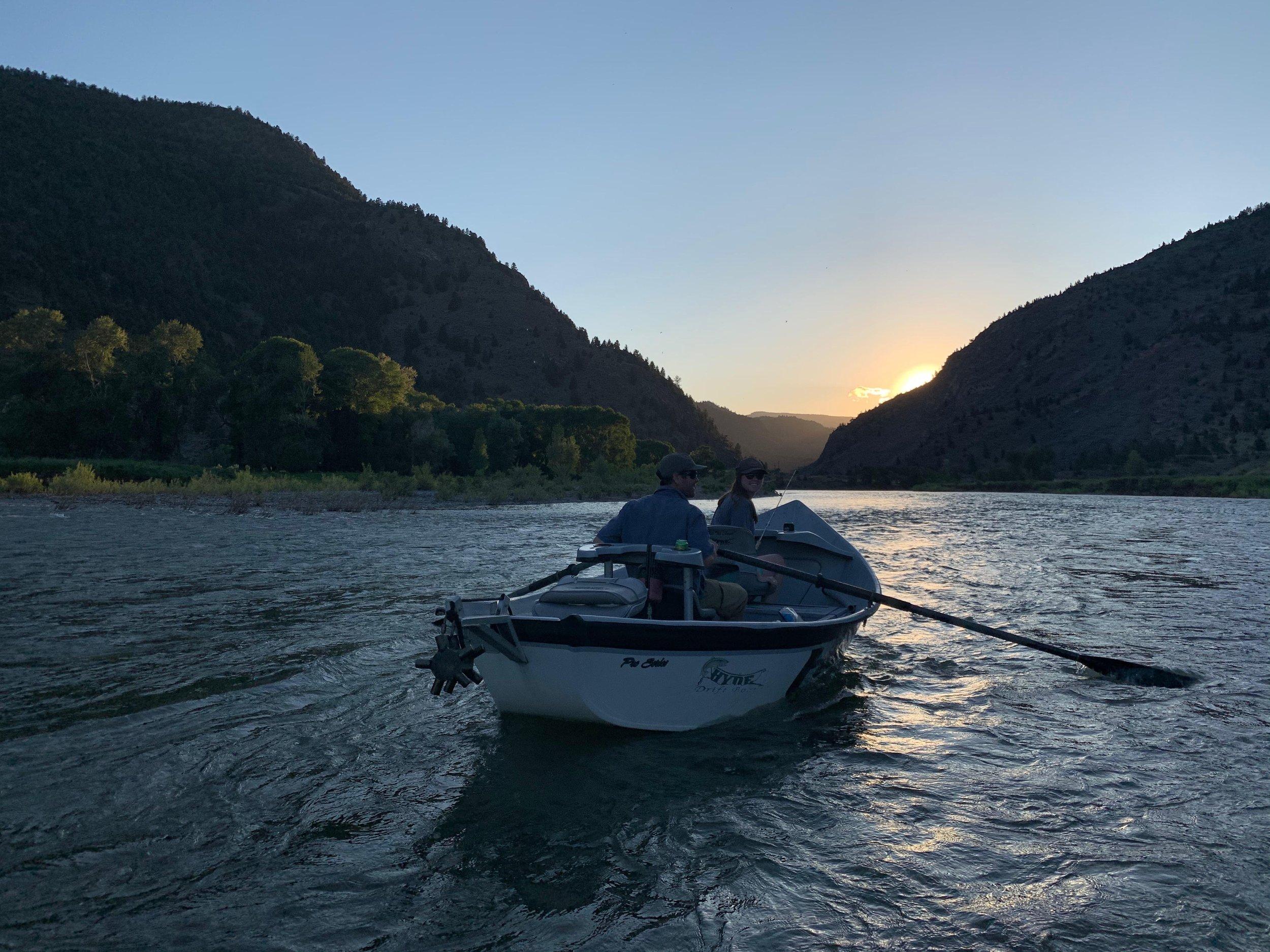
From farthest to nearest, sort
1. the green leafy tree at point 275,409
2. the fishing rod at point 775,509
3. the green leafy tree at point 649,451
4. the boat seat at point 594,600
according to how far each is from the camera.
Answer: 1. the green leafy tree at point 649,451
2. the green leafy tree at point 275,409
3. the fishing rod at point 775,509
4. the boat seat at point 594,600

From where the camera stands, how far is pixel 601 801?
5969mm

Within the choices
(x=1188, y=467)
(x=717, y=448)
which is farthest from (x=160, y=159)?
(x=1188, y=467)

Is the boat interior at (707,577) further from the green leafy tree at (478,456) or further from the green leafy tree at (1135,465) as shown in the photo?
the green leafy tree at (1135,465)

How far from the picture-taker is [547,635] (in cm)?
623

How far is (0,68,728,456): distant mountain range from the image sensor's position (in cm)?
12394

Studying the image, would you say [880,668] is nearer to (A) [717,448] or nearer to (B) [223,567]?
(B) [223,567]

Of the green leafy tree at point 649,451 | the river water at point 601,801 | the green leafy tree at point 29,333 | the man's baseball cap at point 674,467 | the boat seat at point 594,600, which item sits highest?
the green leafy tree at point 29,333

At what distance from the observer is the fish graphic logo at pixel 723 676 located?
7043mm

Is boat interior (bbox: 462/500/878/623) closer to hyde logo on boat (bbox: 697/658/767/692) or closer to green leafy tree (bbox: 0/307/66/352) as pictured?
hyde logo on boat (bbox: 697/658/767/692)

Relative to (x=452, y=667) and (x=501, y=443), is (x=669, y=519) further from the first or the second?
(x=501, y=443)

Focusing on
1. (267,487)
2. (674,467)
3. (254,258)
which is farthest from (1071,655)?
(254,258)

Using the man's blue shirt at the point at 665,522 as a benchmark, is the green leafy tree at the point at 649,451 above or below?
above

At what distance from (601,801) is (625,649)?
44.2 inches

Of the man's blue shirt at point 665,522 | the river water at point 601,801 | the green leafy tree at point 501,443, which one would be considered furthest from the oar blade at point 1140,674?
the green leafy tree at point 501,443
